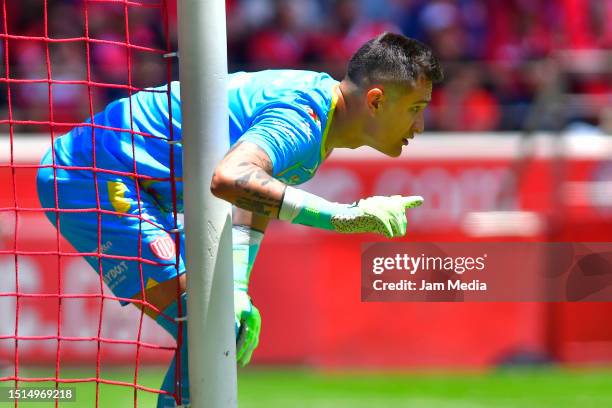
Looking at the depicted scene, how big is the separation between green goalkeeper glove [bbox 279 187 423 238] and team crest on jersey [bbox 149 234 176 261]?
2.35ft

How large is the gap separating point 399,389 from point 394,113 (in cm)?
498

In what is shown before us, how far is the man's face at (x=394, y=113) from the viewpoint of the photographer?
4.14 meters

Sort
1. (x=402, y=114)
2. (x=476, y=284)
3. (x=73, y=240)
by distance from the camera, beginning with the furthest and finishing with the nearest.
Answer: (x=476, y=284) < (x=73, y=240) < (x=402, y=114)

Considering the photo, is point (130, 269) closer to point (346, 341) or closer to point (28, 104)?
point (346, 341)

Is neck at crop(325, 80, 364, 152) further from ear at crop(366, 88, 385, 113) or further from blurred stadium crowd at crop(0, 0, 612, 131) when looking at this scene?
blurred stadium crowd at crop(0, 0, 612, 131)

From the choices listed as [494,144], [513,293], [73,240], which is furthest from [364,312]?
[73,240]

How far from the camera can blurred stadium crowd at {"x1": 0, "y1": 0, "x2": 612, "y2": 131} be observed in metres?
10.2

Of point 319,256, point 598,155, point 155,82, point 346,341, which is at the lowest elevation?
point 346,341

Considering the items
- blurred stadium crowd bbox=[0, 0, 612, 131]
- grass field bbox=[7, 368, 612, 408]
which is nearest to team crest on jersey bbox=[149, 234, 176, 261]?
grass field bbox=[7, 368, 612, 408]

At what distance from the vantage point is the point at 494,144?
995 centimetres

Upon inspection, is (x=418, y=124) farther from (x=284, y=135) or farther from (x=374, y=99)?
(x=284, y=135)

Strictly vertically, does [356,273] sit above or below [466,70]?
below

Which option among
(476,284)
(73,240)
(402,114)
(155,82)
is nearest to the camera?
(402,114)

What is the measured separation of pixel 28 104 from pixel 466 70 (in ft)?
13.1
